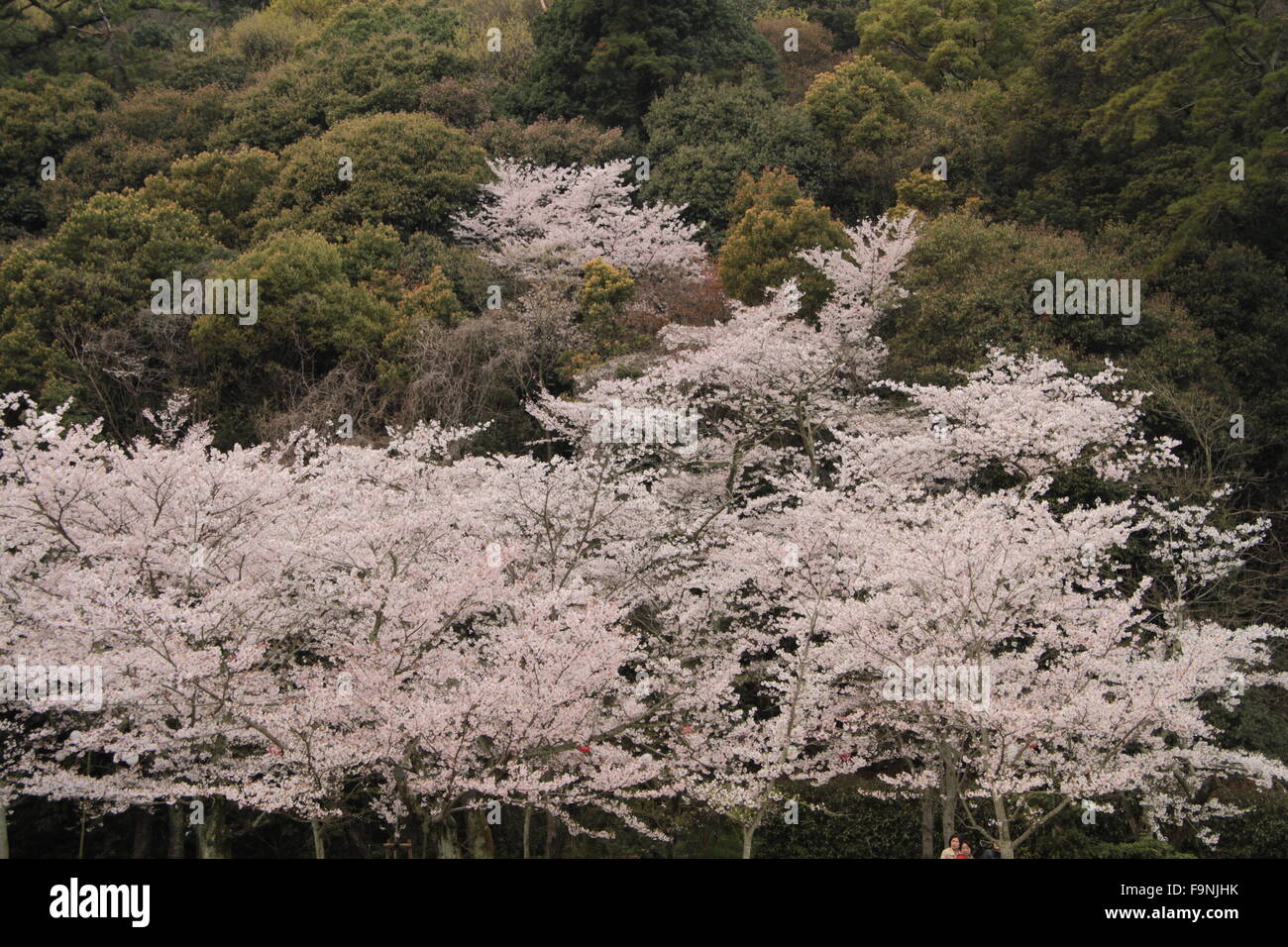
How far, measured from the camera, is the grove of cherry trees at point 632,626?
11570 millimetres

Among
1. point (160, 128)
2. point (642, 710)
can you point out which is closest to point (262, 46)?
point (160, 128)

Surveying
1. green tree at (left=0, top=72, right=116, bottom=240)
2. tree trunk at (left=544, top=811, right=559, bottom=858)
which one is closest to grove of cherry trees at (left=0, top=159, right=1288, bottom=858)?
tree trunk at (left=544, top=811, right=559, bottom=858)

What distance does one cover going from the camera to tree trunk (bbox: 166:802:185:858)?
44.5 feet

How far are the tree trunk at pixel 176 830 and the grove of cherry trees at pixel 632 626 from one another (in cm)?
11

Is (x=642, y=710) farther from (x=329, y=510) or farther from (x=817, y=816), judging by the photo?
(x=329, y=510)

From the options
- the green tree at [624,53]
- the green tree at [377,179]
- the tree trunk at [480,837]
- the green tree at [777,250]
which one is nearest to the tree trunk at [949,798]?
the tree trunk at [480,837]

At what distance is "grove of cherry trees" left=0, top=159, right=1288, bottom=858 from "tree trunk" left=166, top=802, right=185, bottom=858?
0.11 meters

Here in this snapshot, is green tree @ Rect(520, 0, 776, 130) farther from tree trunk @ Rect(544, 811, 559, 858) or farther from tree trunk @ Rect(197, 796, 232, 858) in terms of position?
tree trunk @ Rect(197, 796, 232, 858)

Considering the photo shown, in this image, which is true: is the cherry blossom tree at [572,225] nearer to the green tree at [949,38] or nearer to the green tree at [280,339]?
the green tree at [280,339]

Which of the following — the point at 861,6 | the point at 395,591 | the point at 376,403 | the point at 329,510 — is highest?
the point at 861,6

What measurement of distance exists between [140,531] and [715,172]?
17.3 metres

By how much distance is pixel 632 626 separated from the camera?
15273 mm

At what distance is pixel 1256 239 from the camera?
22.1 m

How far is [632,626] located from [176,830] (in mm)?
5759
